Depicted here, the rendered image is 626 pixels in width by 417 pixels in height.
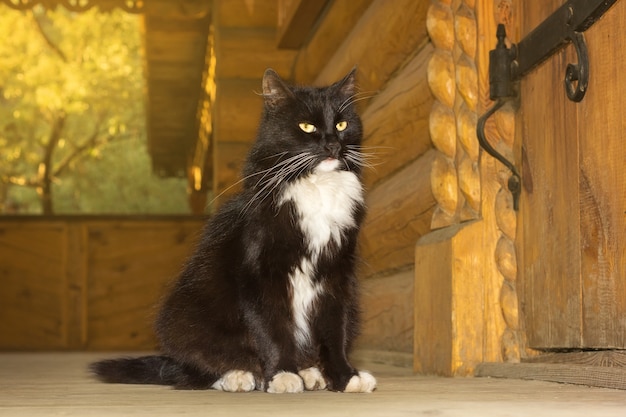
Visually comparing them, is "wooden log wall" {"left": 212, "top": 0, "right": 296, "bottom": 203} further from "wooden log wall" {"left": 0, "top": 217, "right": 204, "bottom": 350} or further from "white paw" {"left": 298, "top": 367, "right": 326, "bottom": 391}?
"white paw" {"left": 298, "top": 367, "right": 326, "bottom": 391}

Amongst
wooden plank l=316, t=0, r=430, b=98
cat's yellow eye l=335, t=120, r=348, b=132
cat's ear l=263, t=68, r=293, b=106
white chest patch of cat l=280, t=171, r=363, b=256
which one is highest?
wooden plank l=316, t=0, r=430, b=98

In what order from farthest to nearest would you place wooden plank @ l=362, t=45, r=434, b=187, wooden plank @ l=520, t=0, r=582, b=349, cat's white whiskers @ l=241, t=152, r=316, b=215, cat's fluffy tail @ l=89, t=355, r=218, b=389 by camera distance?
wooden plank @ l=362, t=45, r=434, b=187 → cat's fluffy tail @ l=89, t=355, r=218, b=389 → cat's white whiskers @ l=241, t=152, r=316, b=215 → wooden plank @ l=520, t=0, r=582, b=349

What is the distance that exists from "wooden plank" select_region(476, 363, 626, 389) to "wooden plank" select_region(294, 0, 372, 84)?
7.37 feet

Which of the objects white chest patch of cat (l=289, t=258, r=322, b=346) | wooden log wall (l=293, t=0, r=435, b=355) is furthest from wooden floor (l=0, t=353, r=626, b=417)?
wooden log wall (l=293, t=0, r=435, b=355)

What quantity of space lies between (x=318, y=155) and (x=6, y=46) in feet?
24.9

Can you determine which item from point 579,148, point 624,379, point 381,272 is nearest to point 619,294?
point 624,379

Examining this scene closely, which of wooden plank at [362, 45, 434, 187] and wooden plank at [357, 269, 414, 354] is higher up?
wooden plank at [362, 45, 434, 187]

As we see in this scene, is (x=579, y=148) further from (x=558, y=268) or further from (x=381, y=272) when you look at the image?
(x=381, y=272)

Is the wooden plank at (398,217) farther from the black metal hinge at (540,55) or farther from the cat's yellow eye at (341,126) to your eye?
the cat's yellow eye at (341,126)

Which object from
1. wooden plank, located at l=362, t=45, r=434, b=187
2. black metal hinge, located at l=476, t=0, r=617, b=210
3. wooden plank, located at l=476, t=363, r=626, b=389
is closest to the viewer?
wooden plank, located at l=476, t=363, r=626, b=389

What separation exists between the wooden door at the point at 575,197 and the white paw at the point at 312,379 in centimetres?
68

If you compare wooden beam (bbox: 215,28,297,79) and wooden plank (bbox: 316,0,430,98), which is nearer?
wooden plank (bbox: 316,0,430,98)

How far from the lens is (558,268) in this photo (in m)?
2.52

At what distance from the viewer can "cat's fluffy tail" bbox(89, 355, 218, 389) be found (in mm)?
2678
